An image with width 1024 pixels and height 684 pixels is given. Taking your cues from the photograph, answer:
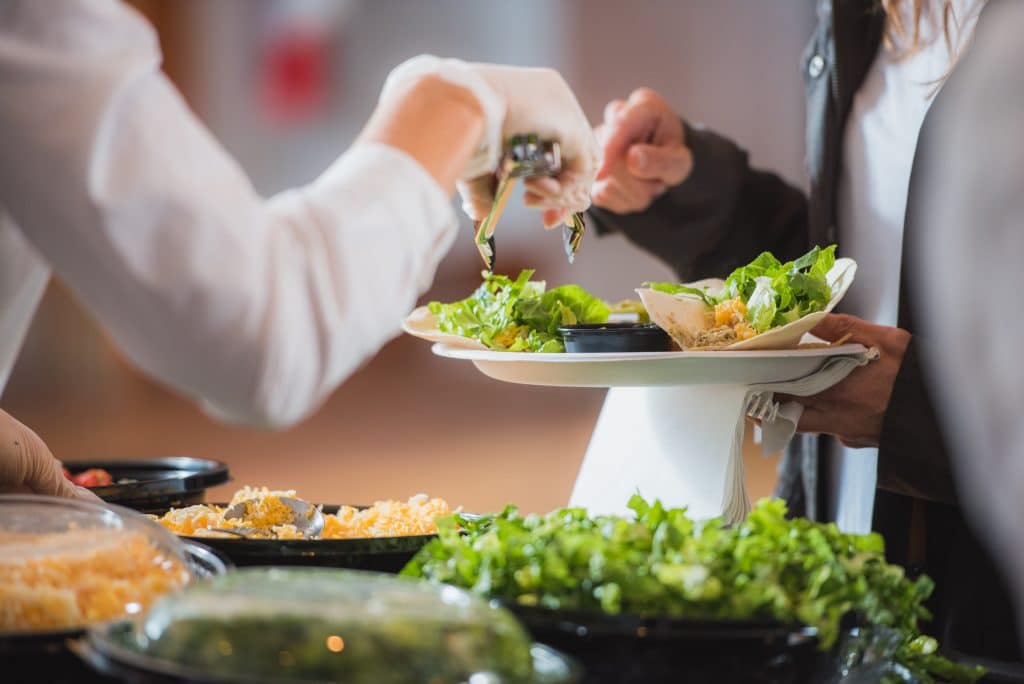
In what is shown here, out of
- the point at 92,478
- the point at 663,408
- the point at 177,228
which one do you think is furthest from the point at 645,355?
the point at 92,478

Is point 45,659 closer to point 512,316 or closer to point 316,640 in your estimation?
point 316,640

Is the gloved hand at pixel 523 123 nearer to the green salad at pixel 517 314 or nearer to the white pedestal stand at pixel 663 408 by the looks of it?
the white pedestal stand at pixel 663 408

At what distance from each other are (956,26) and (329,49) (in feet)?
18.8

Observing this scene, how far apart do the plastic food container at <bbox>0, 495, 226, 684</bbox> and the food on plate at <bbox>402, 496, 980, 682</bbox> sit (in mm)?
213

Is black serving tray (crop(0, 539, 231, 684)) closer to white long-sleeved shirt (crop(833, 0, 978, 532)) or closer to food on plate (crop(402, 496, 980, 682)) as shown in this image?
food on plate (crop(402, 496, 980, 682))

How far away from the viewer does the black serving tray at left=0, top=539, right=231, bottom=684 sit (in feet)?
2.36

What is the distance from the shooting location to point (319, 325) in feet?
2.45

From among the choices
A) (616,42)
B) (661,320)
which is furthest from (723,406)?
(616,42)

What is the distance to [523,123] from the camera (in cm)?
92

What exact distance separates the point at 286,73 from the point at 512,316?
19.6ft

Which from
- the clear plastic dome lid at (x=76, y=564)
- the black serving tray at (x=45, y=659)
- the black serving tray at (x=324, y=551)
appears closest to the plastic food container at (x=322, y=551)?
the black serving tray at (x=324, y=551)

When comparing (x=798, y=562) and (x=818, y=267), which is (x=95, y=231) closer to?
(x=798, y=562)

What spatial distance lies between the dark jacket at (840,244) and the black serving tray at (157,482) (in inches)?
38.1

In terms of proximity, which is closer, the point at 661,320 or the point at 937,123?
the point at 661,320
